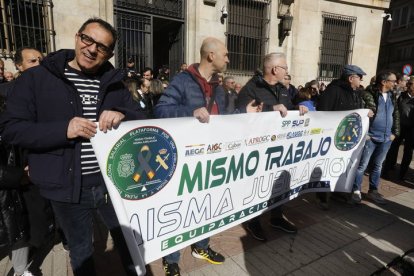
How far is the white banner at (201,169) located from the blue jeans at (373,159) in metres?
1.26

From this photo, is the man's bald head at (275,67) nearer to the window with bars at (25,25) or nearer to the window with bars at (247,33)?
the window with bars at (25,25)

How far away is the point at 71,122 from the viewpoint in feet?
5.25

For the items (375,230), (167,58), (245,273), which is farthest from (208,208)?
(167,58)

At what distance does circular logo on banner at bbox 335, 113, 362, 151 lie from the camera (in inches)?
138

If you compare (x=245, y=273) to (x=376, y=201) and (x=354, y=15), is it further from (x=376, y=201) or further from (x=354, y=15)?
(x=354, y=15)

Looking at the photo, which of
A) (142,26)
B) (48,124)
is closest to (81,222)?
(48,124)

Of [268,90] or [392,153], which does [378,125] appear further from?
[268,90]

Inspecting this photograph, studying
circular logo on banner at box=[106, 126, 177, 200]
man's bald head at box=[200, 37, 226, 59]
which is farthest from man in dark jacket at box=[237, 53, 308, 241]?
circular logo on banner at box=[106, 126, 177, 200]

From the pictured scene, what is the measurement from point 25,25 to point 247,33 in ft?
22.4

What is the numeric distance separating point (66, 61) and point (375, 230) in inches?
149

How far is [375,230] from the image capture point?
3525 mm

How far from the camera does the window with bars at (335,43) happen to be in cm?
1194

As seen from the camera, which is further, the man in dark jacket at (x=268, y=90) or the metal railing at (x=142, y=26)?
the metal railing at (x=142, y=26)

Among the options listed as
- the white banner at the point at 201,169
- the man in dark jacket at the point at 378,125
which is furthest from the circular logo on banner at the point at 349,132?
the man in dark jacket at the point at 378,125
